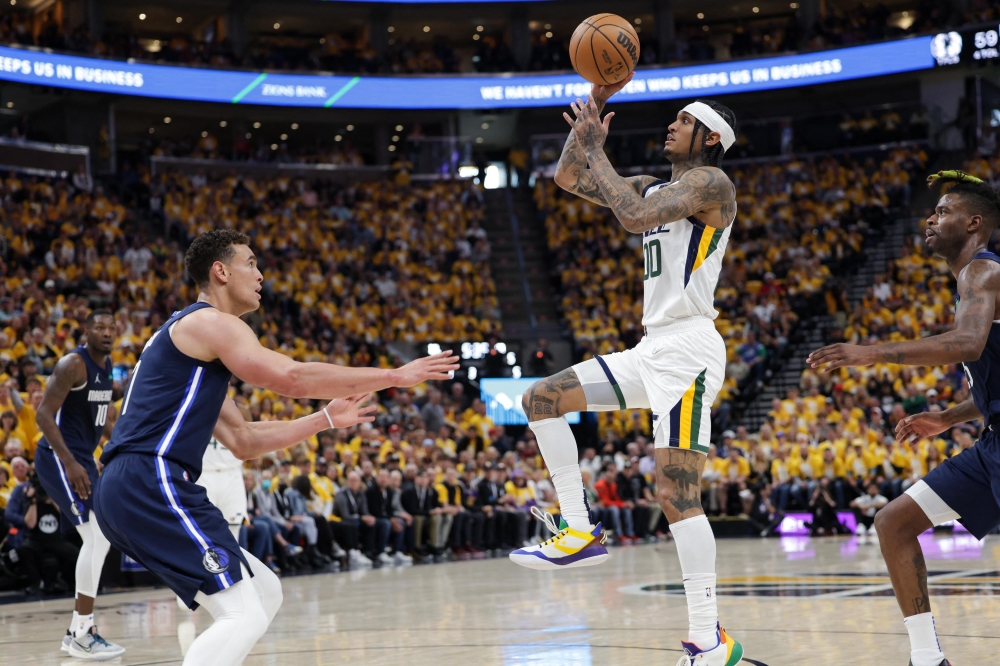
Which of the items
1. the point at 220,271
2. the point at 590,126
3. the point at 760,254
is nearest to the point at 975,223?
the point at 590,126

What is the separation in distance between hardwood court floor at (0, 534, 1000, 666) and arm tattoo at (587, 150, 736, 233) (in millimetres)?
2364

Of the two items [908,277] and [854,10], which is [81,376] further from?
[854,10]

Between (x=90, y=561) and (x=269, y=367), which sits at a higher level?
(x=269, y=367)

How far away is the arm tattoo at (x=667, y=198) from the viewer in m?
5.00

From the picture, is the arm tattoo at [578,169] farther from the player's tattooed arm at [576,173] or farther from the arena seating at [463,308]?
the arena seating at [463,308]

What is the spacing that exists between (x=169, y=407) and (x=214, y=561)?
0.61 m

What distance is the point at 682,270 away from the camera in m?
5.25

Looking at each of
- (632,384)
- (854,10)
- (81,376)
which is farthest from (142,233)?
(854,10)

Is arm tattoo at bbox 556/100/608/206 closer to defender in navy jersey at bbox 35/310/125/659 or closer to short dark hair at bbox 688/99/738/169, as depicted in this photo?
short dark hair at bbox 688/99/738/169

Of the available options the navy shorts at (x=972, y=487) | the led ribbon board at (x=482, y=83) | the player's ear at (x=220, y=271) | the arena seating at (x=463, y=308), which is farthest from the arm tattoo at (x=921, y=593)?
the led ribbon board at (x=482, y=83)

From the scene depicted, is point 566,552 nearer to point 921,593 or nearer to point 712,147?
point 921,593

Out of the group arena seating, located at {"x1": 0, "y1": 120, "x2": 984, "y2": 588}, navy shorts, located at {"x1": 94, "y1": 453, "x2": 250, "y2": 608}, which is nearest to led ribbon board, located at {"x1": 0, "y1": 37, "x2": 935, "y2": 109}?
arena seating, located at {"x1": 0, "y1": 120, "x2": 984, "y2": 588}

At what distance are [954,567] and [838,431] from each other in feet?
25.7

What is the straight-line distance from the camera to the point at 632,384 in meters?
5.23
